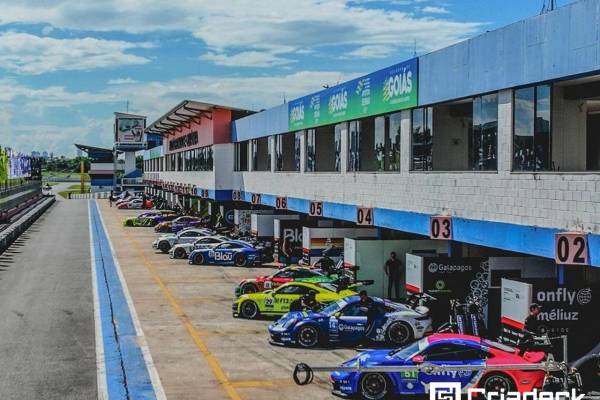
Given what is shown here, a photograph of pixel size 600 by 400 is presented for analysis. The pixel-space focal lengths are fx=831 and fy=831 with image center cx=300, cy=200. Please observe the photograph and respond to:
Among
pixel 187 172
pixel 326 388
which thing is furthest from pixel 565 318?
pixel 187 172

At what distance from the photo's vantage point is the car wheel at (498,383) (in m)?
15.0

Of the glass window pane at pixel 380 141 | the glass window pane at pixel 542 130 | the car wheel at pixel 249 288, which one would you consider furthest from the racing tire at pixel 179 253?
the glass window pane at pixel 542 130

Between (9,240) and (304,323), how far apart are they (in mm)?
36406

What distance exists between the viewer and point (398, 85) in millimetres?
26625

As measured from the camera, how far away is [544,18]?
17812mm

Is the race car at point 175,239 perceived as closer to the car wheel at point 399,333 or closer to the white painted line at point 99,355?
the white painted line at point 99,355

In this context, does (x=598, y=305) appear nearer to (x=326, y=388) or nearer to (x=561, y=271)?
(x=561, y=271)

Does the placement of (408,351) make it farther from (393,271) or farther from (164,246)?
(164,246)

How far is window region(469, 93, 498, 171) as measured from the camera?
20.6 m

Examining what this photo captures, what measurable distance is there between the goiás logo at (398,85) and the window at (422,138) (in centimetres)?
77

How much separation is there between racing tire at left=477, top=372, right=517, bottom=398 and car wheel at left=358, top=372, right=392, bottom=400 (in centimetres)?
171

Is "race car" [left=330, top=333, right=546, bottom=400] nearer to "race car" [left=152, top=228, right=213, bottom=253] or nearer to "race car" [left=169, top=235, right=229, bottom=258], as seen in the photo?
"race car" [left=169, top=235, right=229, bottom=258]

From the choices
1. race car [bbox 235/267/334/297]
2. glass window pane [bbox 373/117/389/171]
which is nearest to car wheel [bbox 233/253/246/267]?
race car [bbox 235/267/334/297]

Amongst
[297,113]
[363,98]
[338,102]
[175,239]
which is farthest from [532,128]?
[175,239]
